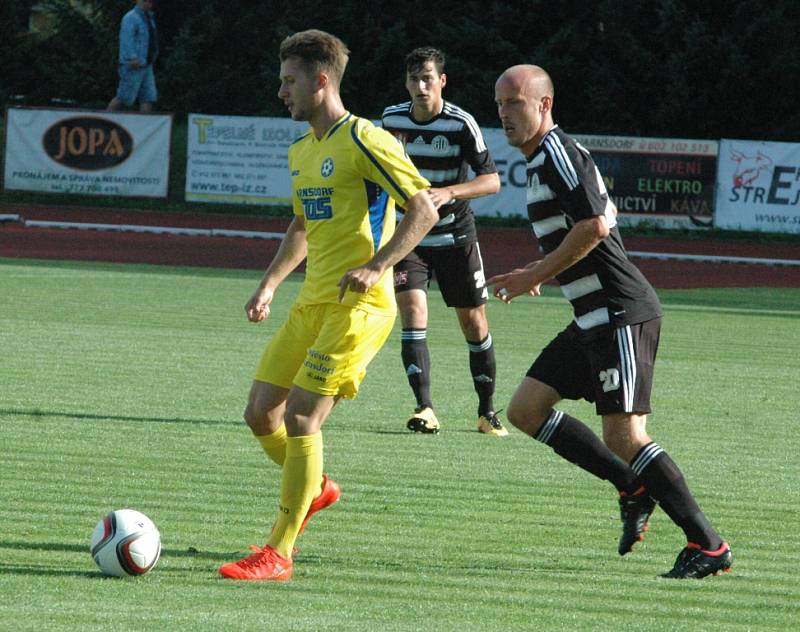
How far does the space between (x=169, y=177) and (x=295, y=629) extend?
2528 cm

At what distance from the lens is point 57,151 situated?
97.5 feet

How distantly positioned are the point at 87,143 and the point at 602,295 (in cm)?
2478

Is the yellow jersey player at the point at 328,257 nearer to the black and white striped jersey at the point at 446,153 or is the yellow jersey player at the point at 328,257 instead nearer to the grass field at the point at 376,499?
the grass field at the point at 376,499

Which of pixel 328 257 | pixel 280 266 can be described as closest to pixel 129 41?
pixel 280 266

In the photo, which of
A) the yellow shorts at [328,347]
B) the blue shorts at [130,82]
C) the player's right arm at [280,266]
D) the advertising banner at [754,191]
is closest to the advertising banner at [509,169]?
the advertising banner at [754,191]

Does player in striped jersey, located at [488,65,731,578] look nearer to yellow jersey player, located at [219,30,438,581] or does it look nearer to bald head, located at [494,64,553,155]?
bald head, located at [494,64,553,155]

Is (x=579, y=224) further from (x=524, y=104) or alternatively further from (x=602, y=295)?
(x=524, y=104)

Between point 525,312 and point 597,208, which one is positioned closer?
point 597,208

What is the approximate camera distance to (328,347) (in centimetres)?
570

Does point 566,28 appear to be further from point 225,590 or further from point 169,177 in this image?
point 225,590

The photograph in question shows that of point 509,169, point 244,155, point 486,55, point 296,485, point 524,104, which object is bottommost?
point 244,155

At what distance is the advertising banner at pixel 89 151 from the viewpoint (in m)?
29.1

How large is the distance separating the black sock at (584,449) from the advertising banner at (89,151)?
77.7 feet

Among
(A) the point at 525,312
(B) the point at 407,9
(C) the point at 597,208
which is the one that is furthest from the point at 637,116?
(C) the point at 597,208
